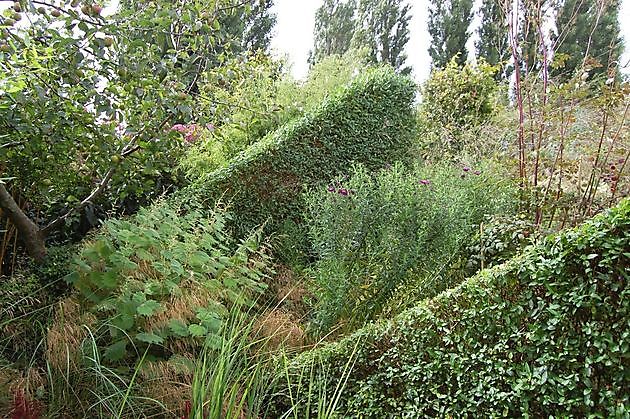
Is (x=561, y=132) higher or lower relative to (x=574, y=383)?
higher

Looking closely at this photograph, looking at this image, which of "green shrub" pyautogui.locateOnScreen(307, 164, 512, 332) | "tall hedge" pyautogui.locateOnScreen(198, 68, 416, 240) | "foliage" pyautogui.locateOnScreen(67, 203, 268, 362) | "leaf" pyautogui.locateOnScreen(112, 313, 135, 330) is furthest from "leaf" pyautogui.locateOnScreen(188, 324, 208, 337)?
"tall hedge" pyautogui.locateOnScreen(198, 68, 416, 240)

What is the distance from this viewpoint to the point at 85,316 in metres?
2.74

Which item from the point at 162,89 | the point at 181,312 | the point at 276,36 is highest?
the point at 276,36

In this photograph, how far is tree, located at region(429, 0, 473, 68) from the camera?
1501 centimetres

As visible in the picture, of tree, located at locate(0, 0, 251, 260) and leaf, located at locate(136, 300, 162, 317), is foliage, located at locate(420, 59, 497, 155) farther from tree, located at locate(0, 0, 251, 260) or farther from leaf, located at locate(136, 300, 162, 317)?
leaf, located at locate(136, 300, 162, 317)

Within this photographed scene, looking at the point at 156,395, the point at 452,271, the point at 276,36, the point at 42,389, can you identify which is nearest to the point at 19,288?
the point at 42,389

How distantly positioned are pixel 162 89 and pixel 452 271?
1860mm

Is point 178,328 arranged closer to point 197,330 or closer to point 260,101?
point 197,330

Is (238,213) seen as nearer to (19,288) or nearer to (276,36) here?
(19,288)

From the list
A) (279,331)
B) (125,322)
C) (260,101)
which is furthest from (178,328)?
(260,101)

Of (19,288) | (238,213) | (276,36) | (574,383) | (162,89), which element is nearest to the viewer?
(574,383)

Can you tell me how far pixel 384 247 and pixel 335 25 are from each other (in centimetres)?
1327

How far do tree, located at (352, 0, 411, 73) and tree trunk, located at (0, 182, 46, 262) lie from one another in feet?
40.8

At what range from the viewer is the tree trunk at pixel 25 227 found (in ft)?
10.3
